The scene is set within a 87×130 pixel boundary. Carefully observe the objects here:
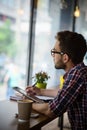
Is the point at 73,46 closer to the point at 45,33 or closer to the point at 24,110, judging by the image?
the point at 24,110

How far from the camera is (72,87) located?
167 centimetres

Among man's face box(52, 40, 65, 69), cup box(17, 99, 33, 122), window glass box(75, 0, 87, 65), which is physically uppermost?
window glass box(75, 0, 87, 65)

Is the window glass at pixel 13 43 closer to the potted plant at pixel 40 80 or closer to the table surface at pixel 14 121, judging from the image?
the potted plant at pixel 40 80

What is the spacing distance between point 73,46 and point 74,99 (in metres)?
0.37

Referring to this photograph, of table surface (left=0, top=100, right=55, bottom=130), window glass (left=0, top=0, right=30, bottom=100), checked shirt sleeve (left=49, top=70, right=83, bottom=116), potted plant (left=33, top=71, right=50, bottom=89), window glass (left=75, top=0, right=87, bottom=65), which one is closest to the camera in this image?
table surface (left=0, top=100, right=55, bottom=130)

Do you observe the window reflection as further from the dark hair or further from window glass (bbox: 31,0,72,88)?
the dark hair

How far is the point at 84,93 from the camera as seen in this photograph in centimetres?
169

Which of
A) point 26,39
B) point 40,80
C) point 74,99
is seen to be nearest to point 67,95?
point 74,99

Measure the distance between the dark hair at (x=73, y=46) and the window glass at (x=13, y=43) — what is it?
2328 millimetres

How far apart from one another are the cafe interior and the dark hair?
7.00 ft

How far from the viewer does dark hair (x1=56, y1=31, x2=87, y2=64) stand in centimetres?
182

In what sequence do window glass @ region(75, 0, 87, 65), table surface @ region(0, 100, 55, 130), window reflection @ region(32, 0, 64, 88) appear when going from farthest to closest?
1. window glass @ region(75, 0, 87, 65)
2. window reflection @ region(32, 0, 64, 88)
3. table surface @ region(0, 100, 55, 130)

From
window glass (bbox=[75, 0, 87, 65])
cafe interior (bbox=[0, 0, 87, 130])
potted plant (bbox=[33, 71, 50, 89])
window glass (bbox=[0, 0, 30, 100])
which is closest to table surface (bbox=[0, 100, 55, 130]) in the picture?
potted plant (bbox=[33, 71, 50, 89])

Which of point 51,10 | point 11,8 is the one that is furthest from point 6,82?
point 51,10
